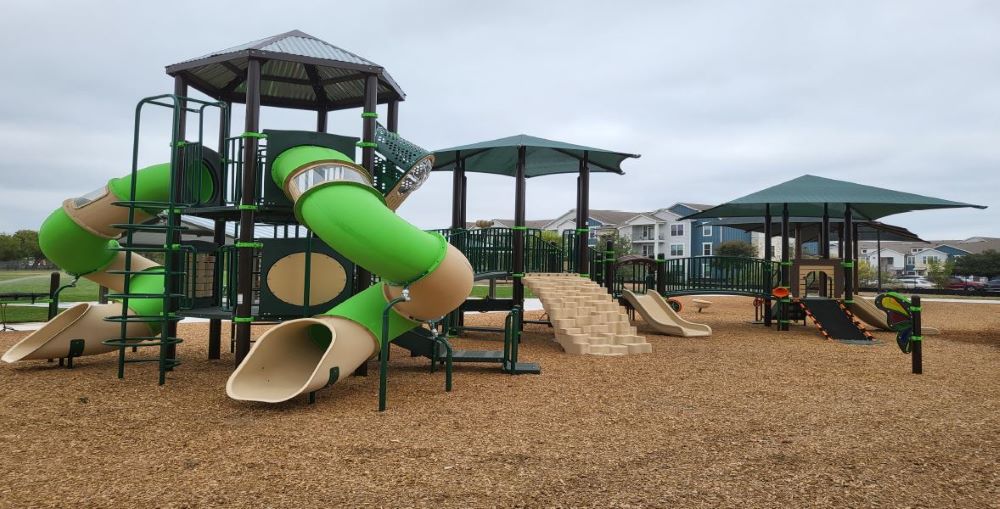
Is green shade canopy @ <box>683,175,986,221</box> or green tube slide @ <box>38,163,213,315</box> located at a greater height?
green shade canopy @ <box>683,175,986,221</box>

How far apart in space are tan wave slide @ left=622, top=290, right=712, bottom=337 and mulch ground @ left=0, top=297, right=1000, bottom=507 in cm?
577

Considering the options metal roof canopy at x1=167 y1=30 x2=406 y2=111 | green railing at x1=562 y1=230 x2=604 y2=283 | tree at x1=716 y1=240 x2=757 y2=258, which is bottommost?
green railing at x1=562 y1=230 x2=604 y2=283

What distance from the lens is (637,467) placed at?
470 centimetres

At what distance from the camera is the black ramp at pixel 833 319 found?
14.8 meters

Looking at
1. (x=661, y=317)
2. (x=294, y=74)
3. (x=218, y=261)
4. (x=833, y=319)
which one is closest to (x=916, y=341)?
(x=833, y=319)

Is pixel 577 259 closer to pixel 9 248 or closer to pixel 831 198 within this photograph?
pixel 831 198

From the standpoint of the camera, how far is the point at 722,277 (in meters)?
18.3

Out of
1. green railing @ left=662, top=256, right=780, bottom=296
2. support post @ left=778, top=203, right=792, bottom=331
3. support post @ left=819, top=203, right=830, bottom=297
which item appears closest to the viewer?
support post @ left=778, top=203, right=792, bottom=331

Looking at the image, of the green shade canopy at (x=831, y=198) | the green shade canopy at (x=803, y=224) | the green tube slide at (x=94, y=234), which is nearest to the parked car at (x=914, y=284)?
the green shade canopy at (x=803, y=224)

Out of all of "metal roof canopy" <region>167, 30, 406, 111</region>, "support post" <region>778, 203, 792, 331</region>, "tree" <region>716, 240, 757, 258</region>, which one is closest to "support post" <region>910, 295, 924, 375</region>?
"support post" <region>778, 203, 792, 331</region>

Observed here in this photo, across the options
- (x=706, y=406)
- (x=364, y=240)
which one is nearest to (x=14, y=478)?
(x=364, y=240)

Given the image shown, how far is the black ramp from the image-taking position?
14805 mm

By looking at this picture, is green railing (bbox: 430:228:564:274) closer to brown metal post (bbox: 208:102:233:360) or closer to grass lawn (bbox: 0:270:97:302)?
brown metal post (bbox: 208:102:233:360)

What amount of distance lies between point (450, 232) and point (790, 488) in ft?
33.2
